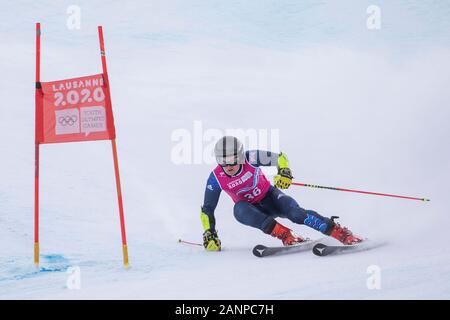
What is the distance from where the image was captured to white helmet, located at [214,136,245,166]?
5.32m

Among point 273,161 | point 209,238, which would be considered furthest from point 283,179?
point 209,238

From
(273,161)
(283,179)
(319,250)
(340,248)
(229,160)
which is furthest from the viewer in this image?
(273,161)

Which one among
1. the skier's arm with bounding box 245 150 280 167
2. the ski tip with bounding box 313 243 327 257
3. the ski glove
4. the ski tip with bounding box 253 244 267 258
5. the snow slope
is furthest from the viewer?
the skier's arm with bounding box 245 150 280 167

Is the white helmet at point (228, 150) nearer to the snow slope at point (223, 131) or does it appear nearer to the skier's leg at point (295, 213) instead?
the skier's leg at point (295, 213)

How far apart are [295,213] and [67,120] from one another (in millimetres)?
2078

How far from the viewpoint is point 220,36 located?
763 inches

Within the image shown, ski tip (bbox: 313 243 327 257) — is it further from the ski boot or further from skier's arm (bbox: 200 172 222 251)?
skier's arm (bbox: 200 172 222 251)

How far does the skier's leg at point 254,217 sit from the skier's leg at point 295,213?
236mm

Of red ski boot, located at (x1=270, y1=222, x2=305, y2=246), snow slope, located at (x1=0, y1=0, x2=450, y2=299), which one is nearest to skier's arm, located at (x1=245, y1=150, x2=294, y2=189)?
red ski boot, located at (x1=270, y1=222, x2=305, y2=246)

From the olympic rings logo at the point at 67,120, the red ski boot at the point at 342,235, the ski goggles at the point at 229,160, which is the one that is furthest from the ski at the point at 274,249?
the olympic rings logo at the point at 67,120

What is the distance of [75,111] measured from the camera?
201 inches

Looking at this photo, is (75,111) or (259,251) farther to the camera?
(259,251)

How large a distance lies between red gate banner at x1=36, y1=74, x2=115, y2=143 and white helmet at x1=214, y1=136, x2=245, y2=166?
35.9 inches

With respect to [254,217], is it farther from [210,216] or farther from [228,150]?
[228,150]
